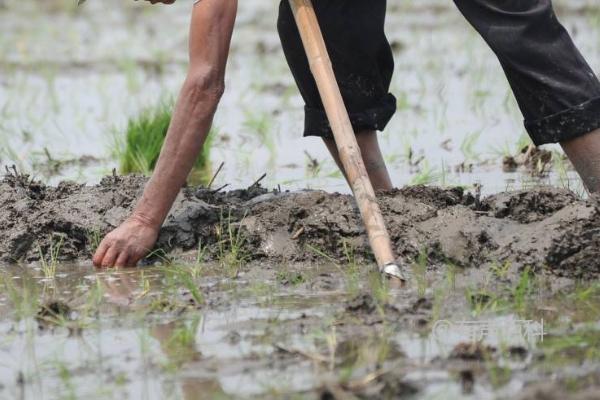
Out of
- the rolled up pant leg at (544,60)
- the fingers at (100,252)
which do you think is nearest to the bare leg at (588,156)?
the rolled up pant leg at (544,60)

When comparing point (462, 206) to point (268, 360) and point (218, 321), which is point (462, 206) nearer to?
point (218, 321)

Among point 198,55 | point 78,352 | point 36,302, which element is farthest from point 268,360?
point 198,55

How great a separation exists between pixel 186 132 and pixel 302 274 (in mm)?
560

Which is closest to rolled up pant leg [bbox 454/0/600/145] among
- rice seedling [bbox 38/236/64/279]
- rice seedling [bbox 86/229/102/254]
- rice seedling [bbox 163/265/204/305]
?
rice seedling [bbox 163/265/204/305]

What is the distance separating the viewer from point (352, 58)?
13.9 ft

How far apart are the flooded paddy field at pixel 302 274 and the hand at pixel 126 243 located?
0.05 metres

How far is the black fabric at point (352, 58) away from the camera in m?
4.15

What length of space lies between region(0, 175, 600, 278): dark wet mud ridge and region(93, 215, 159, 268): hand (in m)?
0.14

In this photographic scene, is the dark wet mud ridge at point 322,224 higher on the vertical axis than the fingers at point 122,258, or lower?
higher

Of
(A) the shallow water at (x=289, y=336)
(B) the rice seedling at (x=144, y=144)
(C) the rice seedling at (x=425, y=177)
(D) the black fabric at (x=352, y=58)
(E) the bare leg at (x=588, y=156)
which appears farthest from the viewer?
(B) the rice seedling at (x=144, y=144)

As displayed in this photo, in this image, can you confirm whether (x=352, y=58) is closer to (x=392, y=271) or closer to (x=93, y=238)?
(x=392, y=271)

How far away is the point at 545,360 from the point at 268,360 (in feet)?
2.05

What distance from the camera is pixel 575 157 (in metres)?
3.89

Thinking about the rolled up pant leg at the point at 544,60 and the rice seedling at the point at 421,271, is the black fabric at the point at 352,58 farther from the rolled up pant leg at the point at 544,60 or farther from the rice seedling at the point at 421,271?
the rice seedling at the point at 421,271
